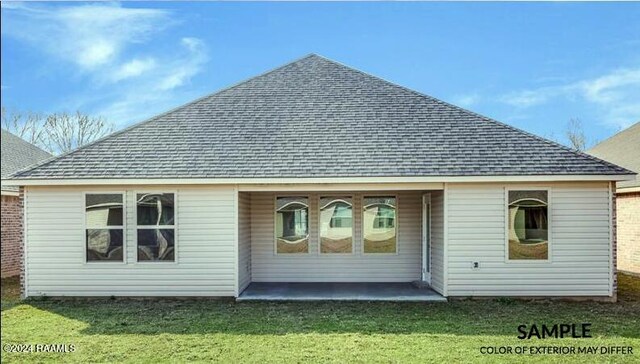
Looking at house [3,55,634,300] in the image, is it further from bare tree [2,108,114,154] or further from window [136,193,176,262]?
bare tree [2,108,114,154]

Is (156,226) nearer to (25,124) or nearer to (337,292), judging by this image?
(337,292)

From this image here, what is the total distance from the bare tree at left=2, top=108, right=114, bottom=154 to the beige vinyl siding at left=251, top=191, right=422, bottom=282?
21217mm

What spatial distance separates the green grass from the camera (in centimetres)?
616

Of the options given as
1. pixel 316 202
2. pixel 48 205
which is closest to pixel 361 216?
pixel 316 202

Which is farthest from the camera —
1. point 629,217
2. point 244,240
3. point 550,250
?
point 629,217

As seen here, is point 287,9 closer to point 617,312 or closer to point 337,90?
point 337,90

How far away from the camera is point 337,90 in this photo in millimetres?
12438

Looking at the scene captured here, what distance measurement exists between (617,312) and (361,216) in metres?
5.44

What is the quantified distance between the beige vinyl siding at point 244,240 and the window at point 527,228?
213 inches

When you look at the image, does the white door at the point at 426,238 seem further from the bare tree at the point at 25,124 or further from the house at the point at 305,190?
the bare tree at the point at 25,124

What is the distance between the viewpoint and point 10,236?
14.0m

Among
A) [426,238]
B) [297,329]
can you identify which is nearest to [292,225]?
[426,238]

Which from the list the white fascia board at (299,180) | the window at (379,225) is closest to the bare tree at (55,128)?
the white fascia board at (299,180)

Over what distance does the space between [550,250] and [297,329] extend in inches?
211
